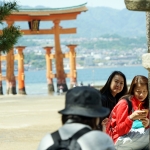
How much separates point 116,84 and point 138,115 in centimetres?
66

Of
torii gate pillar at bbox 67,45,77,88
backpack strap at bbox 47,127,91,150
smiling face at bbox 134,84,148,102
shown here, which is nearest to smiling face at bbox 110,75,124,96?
smiling face at bbox 134,84,148,102

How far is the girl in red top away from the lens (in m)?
5.57

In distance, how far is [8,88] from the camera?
120 ft

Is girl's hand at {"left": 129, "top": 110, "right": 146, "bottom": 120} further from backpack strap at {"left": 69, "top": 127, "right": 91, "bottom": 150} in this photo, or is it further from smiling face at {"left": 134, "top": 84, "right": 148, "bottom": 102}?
backpack strap at {"left": 69, "top": 127, "right": 91, "bottom": 150}

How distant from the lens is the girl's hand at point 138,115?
17.7 feet

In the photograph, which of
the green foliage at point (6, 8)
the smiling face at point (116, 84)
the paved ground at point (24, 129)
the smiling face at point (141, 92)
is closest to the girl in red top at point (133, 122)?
the smiling face at point (141, 92)

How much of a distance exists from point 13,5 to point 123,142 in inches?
214

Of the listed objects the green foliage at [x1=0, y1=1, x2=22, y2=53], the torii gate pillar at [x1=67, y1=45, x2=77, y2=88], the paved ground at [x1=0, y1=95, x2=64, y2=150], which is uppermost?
the green foliage at [x1=0, y1=1, x2=22, y2=53]

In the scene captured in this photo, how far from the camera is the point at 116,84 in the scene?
6.00 m

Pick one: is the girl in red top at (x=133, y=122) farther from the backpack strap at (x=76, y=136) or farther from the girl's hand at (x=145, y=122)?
the backpack strap at (x=76, y=136)

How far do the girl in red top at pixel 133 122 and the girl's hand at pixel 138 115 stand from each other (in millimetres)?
17

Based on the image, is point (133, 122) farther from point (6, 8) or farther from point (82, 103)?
point (6, 8)

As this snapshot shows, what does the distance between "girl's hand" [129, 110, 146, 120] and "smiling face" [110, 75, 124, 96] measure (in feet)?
1.92

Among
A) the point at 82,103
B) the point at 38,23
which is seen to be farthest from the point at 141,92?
the point at 38,23
